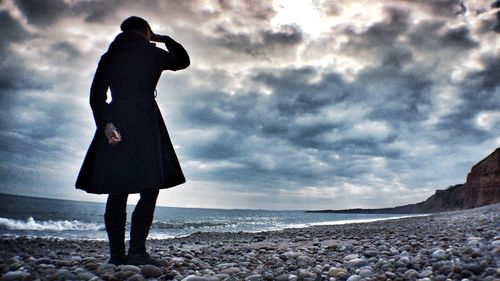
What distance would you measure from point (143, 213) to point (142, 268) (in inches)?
23.0

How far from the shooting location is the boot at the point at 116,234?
11.9 ft

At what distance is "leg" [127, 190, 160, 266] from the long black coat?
17cm

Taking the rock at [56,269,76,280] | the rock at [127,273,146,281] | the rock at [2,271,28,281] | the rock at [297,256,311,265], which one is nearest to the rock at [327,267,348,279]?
the rock at [297,256,311,265]

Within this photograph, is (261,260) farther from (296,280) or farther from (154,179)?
(154,179)

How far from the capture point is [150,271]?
356cm

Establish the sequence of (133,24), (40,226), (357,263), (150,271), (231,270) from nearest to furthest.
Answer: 1. (150,271)
2. (133,24)
3. (231,270)
4. (357,263)
5. (40,226)

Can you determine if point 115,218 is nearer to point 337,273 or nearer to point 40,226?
point 337,273

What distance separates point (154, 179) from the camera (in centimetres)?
365

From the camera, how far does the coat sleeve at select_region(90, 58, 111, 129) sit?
3607 mm

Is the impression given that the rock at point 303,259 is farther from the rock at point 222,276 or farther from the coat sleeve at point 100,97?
the coat sleeve at point 100,97

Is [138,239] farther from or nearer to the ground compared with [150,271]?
farther from the ground

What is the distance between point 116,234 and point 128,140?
3.48 feet

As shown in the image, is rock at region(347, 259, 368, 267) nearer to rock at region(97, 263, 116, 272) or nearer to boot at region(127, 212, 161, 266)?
boot at region(127, 212, 161, 266)

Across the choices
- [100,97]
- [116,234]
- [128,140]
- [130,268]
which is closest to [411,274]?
[130,268]
